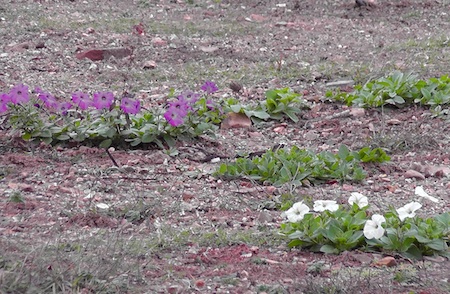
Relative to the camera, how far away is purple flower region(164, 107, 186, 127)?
5.25 meters

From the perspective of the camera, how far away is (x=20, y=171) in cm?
489

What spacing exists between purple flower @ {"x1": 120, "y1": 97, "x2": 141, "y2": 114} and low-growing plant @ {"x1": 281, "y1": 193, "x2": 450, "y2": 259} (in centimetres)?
160

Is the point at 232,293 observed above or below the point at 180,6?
above

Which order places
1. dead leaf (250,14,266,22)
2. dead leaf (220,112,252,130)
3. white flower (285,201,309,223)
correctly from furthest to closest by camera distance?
1. dead leaf (250,14,266,22)
2. dead leaf (220,112,252,130)
3. white flower (285,201,309,223)

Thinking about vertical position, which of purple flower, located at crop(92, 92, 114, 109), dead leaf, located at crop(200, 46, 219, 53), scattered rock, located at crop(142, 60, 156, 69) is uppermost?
purple flower, located at crop(92, 92, 114, 109)

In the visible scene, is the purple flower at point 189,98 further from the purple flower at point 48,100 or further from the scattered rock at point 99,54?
the scattered rock at point 99,54

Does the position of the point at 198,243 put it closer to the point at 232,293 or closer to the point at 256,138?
the point at 232,293

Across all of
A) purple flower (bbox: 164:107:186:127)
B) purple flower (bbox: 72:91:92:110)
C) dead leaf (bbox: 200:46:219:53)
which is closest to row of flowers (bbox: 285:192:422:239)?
purple flower (bbox: 164:107:186:127)

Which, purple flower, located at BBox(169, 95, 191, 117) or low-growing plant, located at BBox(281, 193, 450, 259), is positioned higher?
low-growing plant, located at BBox(281, 193, 450, 259)

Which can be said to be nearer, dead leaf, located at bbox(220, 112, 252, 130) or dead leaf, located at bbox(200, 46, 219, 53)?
dead leaf, located at bbox(220, 112, 252, 130)

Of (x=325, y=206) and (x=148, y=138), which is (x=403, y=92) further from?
(x=325, y=206)

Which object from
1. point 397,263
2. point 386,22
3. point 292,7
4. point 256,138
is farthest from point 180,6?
point 397,263

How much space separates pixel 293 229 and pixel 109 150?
5.93 ft

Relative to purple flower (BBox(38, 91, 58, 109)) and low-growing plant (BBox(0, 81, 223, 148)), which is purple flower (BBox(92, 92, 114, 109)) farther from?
purple flower (BBox(38, 91, 58, 109))
